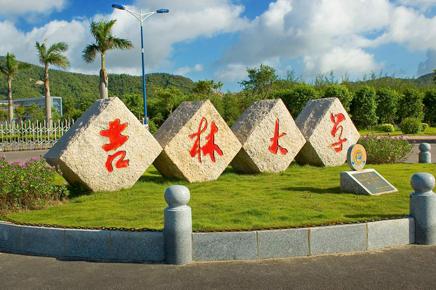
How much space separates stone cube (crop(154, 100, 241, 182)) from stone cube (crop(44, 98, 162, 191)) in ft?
1.58

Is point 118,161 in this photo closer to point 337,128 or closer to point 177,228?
point 177,228

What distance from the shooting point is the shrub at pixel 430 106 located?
37.4 m

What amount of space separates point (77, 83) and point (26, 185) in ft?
286

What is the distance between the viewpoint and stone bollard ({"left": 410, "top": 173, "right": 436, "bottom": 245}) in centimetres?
554

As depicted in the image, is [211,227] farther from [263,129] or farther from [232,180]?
[263,129]

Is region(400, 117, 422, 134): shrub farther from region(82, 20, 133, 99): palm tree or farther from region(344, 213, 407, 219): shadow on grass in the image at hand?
region(344, 213, 407, 219): shadow on grass

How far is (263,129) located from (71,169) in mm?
4361

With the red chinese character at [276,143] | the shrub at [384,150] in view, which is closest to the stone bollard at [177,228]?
the red chinese character at [276,143]

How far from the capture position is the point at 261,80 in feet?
140

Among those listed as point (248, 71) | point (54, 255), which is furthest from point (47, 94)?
point (54, 255)

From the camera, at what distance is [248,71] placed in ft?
143

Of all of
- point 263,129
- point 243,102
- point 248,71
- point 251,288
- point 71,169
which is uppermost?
point 248,71

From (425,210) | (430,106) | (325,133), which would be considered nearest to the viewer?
(425,210)

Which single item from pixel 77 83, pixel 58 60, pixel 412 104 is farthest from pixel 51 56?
pixel 77 83
